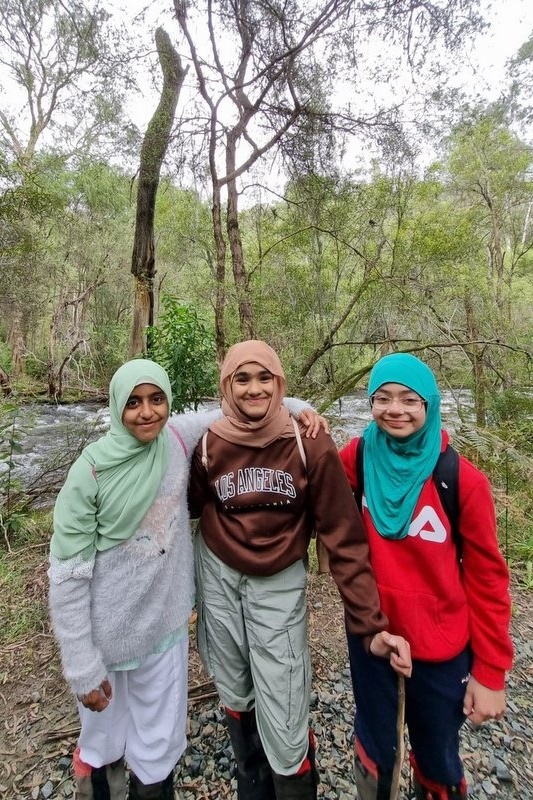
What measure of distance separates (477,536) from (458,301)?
685 centimetres

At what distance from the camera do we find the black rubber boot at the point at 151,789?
57.4 inches

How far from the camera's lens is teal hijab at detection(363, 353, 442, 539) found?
49.0 inches

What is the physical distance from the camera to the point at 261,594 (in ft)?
4.63

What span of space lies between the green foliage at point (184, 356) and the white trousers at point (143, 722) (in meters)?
2.36

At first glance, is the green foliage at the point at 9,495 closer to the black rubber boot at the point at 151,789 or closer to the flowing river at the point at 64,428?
the flowing river at the point at 64,428

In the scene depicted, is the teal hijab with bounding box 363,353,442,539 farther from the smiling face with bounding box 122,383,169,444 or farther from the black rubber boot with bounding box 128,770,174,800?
the black rubber boot with bounding box 128,770,174,800

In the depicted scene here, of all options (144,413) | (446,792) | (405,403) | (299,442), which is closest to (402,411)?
(405,403)

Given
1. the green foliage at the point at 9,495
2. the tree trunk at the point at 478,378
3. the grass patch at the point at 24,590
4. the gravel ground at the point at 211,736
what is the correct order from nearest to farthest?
1. the gravel ground at the point at 211,736
2. the grass patch at the point at 24,590
3. the green foliage at the point at 9,495
4. the tree trunk at the point at 478,378

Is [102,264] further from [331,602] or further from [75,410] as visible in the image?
[331,602]

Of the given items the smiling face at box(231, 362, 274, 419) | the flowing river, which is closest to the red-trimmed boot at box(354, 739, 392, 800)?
Answer: the smiling face at box(231, 362, 274, 419)

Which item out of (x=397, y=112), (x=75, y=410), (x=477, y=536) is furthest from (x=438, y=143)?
(x=75, y=410)

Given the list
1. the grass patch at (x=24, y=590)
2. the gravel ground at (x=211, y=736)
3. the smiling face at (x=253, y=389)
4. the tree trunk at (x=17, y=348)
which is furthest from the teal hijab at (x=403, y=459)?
the tree trunk at (x=17, y=348)

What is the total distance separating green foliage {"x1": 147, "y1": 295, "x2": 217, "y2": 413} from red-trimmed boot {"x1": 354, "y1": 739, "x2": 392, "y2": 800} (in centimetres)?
276

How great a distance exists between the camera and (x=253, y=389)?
4.58 feet
